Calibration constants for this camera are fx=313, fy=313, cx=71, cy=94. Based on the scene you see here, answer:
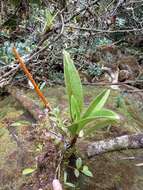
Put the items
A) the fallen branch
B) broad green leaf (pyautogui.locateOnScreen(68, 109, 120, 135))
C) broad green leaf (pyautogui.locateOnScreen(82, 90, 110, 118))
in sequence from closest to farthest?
broad green leaf (pyautogui.locateOnScreen(68, 109, 120, 135)) → broad green leaf (pyautogui.locateOnScreen(82, 90, 110, 118)) → the fallen branch

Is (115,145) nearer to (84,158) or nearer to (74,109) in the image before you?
(84,158)

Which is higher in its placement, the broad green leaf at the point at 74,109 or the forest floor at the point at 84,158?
the broad green leaf at the point at 74,109

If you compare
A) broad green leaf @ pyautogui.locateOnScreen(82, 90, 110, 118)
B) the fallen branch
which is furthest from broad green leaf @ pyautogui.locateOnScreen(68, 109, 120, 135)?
the fallen branch

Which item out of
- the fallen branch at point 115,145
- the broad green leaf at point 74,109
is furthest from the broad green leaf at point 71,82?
the fallen branch at point 115,145

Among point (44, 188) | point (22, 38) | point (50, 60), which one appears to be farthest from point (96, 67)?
point (44, 188)

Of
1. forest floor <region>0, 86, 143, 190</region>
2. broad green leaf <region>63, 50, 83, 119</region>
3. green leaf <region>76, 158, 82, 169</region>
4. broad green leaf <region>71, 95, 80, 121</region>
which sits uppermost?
broad green leaf <region>63, 50, 83, 119</region>

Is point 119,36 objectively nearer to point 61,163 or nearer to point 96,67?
point 96,67

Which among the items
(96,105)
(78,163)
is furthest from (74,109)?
(78,163)

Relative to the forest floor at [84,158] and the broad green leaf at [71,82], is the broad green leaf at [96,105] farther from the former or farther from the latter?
the forest floor at [84,158]

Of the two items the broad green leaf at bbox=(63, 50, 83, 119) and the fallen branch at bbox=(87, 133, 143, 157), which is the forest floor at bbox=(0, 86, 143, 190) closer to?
the fallen branch at bbox=(87, 133, 143, 157)
